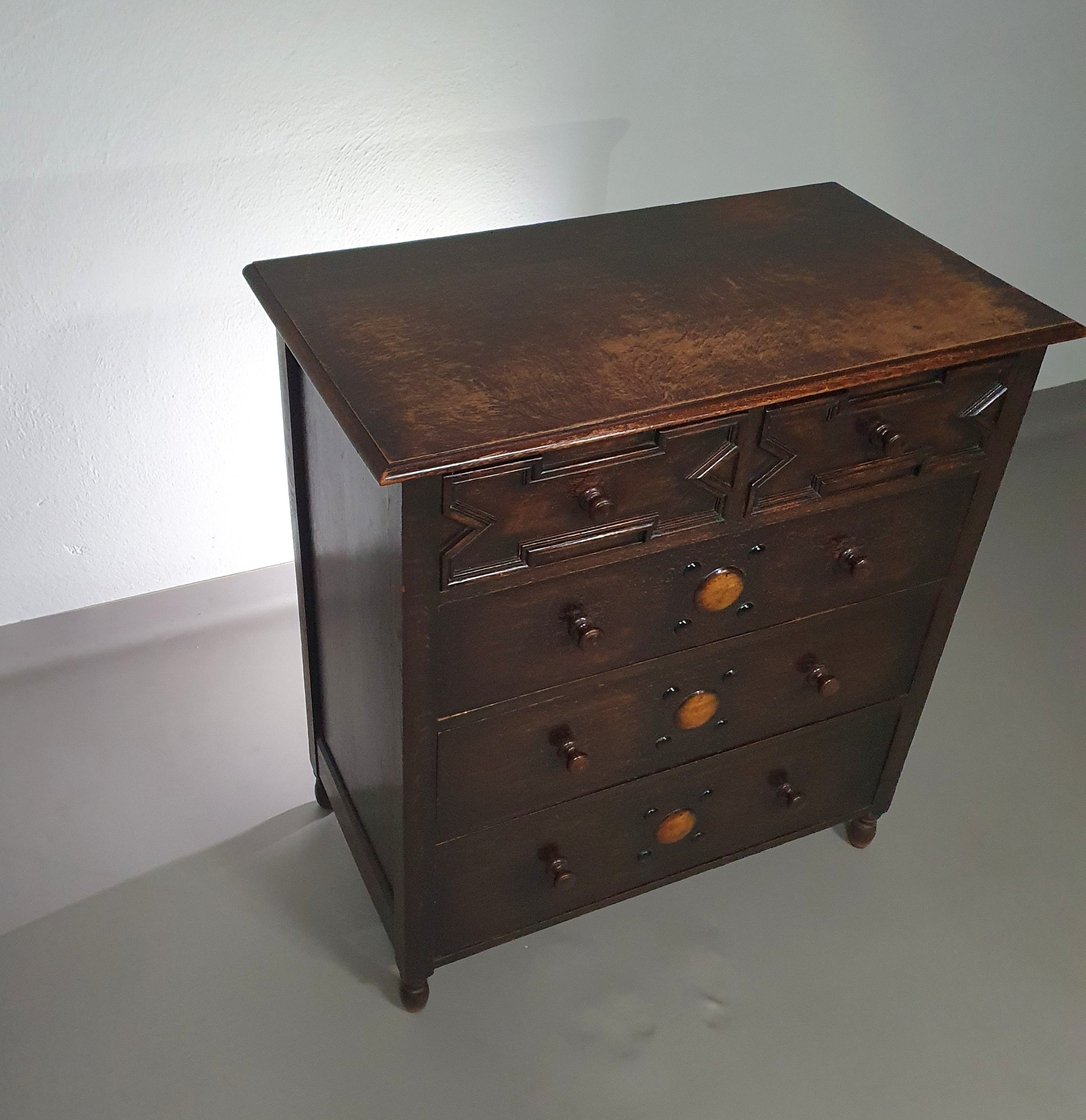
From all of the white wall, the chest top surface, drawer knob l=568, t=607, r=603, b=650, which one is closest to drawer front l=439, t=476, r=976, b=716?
drawer knob l=568, t=607, r=603, b=650

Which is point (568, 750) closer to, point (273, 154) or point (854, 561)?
point (854, 561)

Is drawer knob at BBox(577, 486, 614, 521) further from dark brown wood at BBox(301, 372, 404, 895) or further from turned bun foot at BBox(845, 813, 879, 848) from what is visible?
turned bun foot at BBox(845, 813, 879, 848)

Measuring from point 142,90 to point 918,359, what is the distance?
1.23 m

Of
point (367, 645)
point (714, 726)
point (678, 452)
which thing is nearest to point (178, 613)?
point (367, 645)

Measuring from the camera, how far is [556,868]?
1729mm

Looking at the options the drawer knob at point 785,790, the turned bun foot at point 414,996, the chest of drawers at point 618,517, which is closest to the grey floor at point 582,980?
the turned bun foot at point 414,996

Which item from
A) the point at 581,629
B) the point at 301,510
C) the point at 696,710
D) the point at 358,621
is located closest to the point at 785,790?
the point at 696,710

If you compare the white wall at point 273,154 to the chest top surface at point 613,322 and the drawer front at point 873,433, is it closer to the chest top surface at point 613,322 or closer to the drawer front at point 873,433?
the chest top surface at point 613,322

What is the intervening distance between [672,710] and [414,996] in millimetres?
586

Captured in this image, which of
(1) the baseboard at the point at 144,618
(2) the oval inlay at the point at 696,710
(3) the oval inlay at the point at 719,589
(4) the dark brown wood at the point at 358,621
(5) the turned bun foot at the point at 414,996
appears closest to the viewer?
(4) the dark brown wood at the point at 358,621

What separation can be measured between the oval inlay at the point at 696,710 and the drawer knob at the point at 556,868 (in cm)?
26

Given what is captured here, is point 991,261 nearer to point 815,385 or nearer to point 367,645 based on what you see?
point 815,385

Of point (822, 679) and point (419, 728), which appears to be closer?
point (419, 728)

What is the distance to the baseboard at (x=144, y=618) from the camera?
235 centimetres
